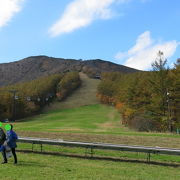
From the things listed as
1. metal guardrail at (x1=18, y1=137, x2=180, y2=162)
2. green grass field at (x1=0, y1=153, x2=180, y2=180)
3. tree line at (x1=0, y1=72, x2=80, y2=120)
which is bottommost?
→ green grass field at (x1=0, y1=153, x2=180, y2=180)

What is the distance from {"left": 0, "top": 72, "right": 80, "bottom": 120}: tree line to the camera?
295 ft

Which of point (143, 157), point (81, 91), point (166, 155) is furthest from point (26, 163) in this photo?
point (81, 91)

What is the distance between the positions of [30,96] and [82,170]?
98.9m

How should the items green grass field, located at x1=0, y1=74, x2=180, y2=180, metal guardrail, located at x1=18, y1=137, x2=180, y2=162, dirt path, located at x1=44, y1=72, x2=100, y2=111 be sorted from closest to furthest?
green grass field, located at x1=0, y1=74, x2=180, y2=180
metal guardrail, located at x1=18, y1=137, x2=180, y2=162
dirt path, located at x1=44, y1=72, x2=100, y2=111

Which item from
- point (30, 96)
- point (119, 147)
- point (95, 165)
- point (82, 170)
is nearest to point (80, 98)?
point (30, 96)

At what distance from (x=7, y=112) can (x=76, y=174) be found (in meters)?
83.6

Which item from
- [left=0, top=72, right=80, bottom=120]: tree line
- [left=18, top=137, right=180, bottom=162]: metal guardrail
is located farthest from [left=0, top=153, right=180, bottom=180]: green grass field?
[left=0, top=72, right=80, bottom=120]: tree line

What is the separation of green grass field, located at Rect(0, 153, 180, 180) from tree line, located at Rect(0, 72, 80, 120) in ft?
176

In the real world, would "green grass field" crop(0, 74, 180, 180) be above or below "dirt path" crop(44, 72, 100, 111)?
below

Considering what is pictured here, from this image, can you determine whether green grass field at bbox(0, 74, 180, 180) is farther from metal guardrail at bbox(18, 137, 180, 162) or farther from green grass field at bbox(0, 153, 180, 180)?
metal guardrail at bbox(18, 137, 180, 162)

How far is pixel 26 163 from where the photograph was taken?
470 inches

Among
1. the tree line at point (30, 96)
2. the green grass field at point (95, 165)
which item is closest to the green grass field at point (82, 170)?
the green grass field at point (95, 165)

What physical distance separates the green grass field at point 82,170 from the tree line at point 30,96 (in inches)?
2112

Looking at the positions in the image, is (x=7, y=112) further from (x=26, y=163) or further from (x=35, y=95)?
(x=26, y=163)
